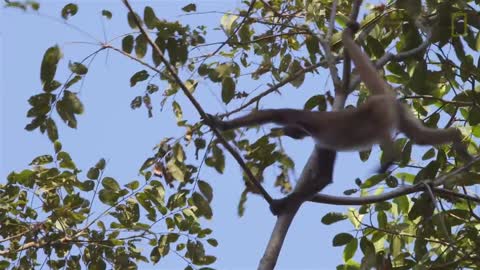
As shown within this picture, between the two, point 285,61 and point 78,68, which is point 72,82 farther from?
point 285,61

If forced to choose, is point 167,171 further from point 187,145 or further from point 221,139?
point 221,139

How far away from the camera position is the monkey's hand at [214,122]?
3729 mm

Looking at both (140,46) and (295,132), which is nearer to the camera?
(140,46)

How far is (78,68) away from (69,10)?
31 cm

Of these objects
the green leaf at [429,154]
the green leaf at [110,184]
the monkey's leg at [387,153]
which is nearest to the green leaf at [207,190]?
the monkey's leg at [387,153]

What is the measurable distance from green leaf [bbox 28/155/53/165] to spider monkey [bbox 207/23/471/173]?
4.99 feet

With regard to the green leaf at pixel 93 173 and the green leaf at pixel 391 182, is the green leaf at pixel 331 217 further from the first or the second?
the green leaf at pixel 93 173

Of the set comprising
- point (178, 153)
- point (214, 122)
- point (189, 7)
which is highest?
point (189, 7)

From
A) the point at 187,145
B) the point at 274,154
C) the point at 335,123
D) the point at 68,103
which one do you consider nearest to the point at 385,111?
the point at 335,123

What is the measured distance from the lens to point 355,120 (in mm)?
4473

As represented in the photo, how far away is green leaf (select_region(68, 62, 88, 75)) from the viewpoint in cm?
399

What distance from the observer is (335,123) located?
4.38 metres

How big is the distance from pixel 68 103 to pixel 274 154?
1.11m

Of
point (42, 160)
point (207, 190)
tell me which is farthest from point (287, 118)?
point (42, 160)
